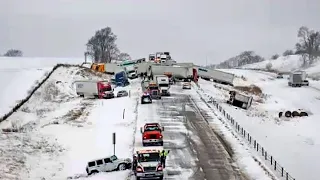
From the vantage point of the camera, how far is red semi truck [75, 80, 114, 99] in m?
77.9

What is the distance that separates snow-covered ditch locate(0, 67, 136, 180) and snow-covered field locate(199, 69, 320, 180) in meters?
13.9

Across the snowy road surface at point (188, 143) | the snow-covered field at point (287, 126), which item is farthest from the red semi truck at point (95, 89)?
the snow-covered field at point (287, 126)

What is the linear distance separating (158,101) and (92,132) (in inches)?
853

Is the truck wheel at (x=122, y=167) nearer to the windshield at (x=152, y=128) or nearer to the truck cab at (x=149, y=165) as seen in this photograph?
the truck cab at (x=149, y=165)

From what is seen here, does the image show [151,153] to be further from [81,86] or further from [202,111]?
[81,86]

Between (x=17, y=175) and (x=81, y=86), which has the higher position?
(x=81, y=86)

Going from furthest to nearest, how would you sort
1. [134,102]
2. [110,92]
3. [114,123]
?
1. [110,92]
2. [134,102]
3. [114,123]

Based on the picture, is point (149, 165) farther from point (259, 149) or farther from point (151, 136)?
point (259, 149)

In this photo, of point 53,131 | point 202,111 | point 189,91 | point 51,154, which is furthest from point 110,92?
point 51,154

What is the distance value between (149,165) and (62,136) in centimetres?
1960

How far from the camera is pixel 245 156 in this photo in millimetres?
40438

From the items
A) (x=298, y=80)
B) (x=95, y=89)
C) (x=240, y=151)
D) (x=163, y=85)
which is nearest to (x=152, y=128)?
(x=240, y=151)

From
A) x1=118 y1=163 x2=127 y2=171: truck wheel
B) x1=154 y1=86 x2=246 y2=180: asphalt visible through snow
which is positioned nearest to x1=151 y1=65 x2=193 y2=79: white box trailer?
x1=154 y1=86 x2=246 y2=180: asphalt visible through snow

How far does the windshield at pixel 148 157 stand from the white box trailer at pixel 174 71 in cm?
6299
